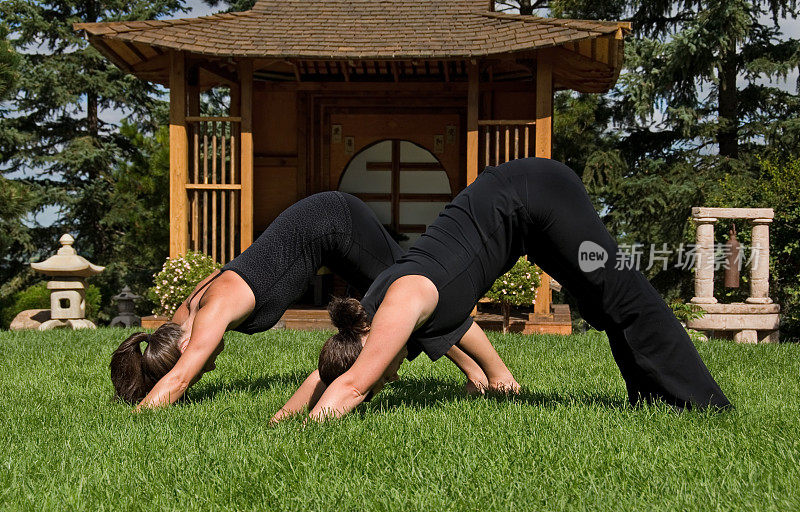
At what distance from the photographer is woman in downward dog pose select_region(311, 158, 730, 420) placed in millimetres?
3479

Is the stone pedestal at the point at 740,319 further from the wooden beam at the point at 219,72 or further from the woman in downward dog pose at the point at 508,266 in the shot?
the wooden beam at the point at 219,72

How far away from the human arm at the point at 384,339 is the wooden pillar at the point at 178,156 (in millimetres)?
7848

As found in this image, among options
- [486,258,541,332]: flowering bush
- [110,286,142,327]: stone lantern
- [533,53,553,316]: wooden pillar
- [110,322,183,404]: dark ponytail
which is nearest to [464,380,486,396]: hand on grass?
[110,322,183,404]: dark ponytail

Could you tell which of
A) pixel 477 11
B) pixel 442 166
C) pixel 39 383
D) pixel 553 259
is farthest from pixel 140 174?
pixel 553 259

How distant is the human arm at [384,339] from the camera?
3.39 m

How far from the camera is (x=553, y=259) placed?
A: 3938mm

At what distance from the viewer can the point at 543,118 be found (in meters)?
10.6

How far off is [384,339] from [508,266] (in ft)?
2.92

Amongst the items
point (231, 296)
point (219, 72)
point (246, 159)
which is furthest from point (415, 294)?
point (219, 72)

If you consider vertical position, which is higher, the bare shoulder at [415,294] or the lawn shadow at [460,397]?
the bare shoulder at [415,294]

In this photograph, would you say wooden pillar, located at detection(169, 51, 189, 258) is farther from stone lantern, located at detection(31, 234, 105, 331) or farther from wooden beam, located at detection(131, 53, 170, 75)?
stone lantern, located at detection(31, 234, 105, 331)

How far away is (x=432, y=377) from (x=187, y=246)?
6.26 metres

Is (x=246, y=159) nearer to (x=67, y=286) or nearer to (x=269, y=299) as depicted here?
(x=67, y=286)

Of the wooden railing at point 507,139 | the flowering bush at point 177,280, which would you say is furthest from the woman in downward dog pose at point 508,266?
the flowering bush at point 177,280
